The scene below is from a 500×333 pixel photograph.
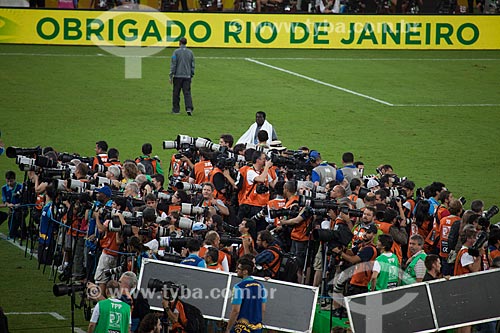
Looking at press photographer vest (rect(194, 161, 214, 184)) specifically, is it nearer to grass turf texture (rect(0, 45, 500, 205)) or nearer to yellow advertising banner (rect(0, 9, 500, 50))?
grass turf texture (rect(0, 45, 500, 205))

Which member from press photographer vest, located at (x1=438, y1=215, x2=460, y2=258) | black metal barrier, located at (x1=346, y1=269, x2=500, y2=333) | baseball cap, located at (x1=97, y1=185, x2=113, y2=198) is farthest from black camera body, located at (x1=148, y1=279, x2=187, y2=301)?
press photographer vest, located at (x1=438, y1=215, x2=460, y2=258)

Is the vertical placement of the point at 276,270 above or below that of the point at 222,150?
below

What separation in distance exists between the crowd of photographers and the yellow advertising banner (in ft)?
54.6

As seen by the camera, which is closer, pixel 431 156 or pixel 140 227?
pixel 140 227

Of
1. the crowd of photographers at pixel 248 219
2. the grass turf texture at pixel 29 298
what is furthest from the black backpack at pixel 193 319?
the grass turf texture at pixel 29 298

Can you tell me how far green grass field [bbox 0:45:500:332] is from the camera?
25.5 meters

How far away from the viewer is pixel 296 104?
30.7 m

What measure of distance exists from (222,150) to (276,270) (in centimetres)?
526

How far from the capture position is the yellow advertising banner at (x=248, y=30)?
35.1 m

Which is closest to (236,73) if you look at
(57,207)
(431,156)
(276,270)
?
(431,156)

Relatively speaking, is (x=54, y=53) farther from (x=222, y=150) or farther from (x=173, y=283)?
(x=173, y=283)

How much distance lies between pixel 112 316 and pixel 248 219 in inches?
135

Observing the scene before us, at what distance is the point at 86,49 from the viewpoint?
36.4 m

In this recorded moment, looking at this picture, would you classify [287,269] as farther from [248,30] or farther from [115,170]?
[248,30]
